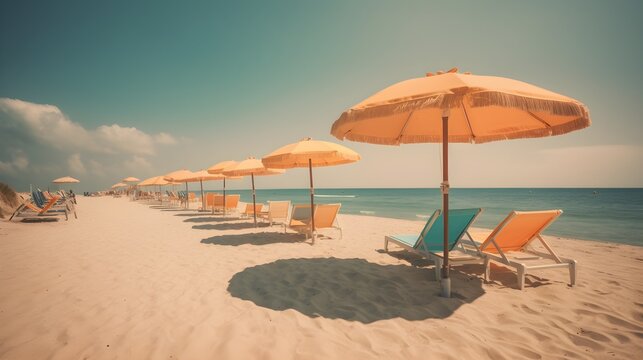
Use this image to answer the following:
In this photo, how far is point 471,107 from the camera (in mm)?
2973

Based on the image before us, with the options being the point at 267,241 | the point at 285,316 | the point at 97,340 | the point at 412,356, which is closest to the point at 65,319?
the point at 97,340

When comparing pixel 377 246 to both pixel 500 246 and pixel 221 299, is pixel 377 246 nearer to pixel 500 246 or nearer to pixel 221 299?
pixel 500 246

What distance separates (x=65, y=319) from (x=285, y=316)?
2.13m

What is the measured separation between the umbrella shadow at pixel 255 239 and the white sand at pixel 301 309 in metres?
1.21

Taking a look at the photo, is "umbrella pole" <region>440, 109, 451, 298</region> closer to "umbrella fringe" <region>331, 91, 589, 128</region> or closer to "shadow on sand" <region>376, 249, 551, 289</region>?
"umbrella fringe" <region>331, 91, 589, 128</region>

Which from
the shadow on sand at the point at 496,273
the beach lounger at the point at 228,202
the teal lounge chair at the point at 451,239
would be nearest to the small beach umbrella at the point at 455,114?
the teal lounge chair at the point at 451,239

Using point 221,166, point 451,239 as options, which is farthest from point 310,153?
point 221,166

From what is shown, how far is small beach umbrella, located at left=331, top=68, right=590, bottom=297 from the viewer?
2.36m

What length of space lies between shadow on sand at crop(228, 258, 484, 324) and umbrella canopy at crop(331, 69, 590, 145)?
188cm

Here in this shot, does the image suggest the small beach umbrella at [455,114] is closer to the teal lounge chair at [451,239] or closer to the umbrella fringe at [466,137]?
the umbrella fringe at [466,137]

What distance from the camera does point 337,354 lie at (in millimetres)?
2064

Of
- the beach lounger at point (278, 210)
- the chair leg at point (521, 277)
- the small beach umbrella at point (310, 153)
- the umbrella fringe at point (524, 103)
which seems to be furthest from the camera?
the beach lounger at point (278, 210)

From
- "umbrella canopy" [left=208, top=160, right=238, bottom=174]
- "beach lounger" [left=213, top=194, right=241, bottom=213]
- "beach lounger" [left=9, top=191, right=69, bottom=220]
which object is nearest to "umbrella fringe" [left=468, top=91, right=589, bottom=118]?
"umbrella canopy" [left=208, top=160, right=238, bottom=174]

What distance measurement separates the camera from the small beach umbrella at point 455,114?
2.36 m
